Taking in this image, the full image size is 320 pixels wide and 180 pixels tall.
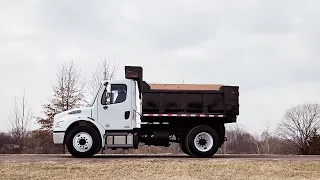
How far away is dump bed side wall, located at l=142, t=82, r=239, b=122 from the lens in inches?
640

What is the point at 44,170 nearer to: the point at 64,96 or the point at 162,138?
the point at 162,138

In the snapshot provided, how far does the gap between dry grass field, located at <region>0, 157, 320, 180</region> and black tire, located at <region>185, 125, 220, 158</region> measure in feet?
7.45

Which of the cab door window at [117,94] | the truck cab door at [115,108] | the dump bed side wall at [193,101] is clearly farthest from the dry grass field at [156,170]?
the dump bed side wall at [193,101]

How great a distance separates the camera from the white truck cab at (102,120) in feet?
50.8

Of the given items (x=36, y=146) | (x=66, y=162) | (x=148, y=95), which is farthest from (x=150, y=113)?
(x=36, y=146)

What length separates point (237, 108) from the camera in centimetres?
1647

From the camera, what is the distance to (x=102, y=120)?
15.8 m

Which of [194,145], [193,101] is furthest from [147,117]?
[194,145]

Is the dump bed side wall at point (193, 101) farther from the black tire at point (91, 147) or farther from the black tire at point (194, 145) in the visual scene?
the black tire at point (91, 147)

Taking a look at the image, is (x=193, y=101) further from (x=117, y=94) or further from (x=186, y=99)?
(x=117, y=94)

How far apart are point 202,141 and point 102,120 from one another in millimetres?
3509

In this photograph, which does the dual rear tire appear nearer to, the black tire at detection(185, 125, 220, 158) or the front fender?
the black tire at detection(185, 125, 220, 158)

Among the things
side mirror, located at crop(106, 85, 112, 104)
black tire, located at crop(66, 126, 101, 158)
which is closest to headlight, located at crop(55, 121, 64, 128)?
black tire, located at crop(66, 126, 101, 158)

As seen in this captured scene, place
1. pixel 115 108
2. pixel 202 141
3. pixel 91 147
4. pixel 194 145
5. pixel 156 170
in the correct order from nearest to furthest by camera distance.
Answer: pixel 156 170, pixel 91 147, pixel 115 108, pixel 194 145, pixel 202 141
